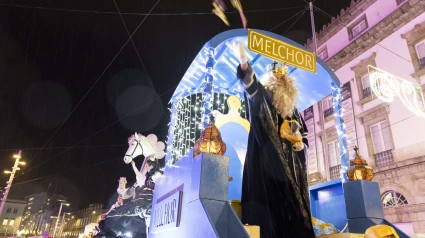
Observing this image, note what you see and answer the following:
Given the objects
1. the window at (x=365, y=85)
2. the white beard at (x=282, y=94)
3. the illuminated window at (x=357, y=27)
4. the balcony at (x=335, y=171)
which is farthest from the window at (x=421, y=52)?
the white beard at (x=282, y=94)

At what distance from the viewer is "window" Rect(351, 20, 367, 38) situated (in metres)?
16.6

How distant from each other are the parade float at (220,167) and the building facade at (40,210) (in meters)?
84.7

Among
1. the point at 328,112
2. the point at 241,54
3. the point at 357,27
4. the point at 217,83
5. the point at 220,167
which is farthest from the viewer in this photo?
the point at 328,112

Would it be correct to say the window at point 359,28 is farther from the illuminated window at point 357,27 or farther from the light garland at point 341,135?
the light garland at point 341,135

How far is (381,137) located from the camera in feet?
48.2

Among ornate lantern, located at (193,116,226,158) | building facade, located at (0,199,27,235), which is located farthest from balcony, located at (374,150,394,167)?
building facade, located at (0,199,27,235)

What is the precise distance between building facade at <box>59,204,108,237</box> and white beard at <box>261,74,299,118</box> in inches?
2357

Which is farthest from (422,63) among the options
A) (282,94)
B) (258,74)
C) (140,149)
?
(140,149)

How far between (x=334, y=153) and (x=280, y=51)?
14.5 m

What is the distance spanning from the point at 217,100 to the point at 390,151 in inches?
453

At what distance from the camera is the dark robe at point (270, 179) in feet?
11.4

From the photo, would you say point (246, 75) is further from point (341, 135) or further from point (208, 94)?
point (341, 135)

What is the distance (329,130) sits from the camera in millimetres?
17672

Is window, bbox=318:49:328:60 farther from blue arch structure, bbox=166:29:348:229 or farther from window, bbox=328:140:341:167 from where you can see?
blue arch structure, bbox=166:29:348:229
